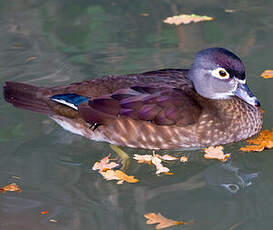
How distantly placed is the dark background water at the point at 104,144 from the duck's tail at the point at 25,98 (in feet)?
1.35

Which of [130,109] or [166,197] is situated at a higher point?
[130,109]

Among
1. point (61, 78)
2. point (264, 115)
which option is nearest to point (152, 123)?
point (264, 115)

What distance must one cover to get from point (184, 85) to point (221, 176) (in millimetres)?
1035

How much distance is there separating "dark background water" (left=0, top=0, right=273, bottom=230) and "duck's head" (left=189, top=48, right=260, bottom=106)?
1.82ft

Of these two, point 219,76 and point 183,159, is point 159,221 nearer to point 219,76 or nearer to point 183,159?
point 183,159

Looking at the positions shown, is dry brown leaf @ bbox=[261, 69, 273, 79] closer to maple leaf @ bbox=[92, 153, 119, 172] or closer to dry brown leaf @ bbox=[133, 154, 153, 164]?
dry brown leaf @ bbox=[133, 154, 153, 164]

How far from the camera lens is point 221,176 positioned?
500 centimetres

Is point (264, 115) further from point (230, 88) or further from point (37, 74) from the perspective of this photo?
point (37, 74)

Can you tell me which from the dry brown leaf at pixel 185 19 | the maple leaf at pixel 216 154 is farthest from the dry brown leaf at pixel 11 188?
the dry brown leaf at pixel 185 19

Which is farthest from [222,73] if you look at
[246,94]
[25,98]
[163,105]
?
[25,98]

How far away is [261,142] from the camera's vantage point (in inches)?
214

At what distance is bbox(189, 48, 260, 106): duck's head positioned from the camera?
5219 millimetres

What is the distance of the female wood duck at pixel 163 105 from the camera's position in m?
→ 5.20

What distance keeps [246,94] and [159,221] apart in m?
1.68
